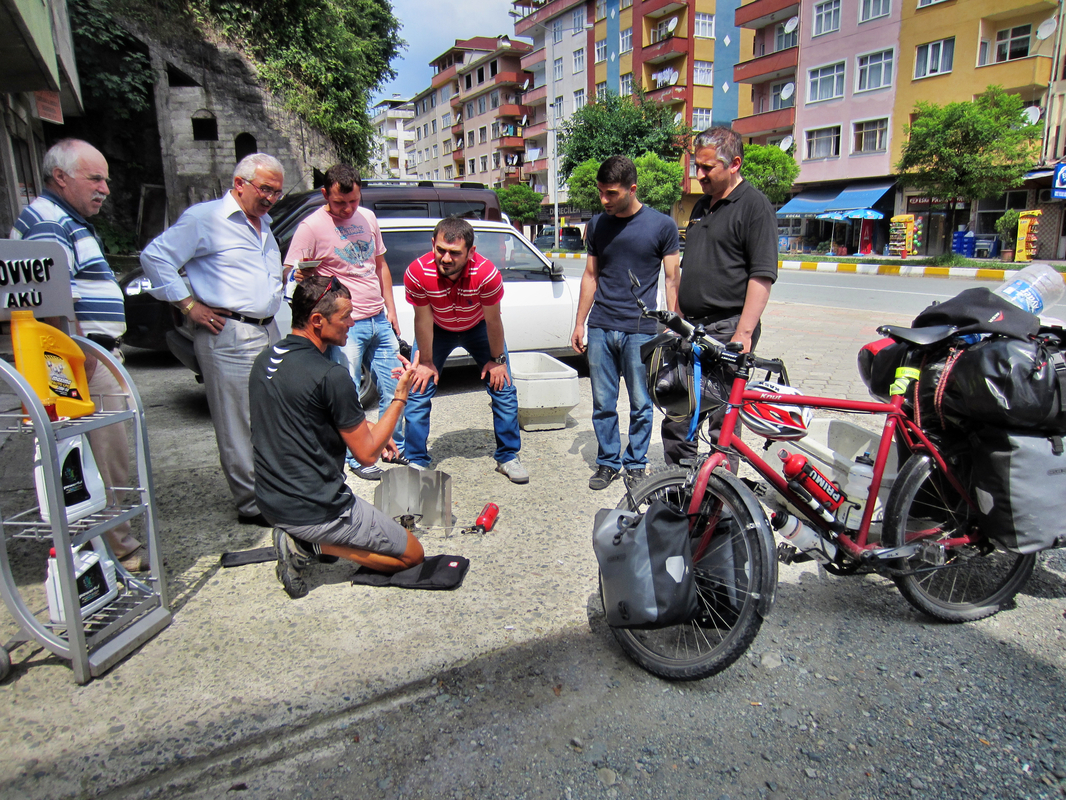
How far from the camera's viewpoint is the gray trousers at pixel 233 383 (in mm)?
3676

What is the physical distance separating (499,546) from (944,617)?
2003mm

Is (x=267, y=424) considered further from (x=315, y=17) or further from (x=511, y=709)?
(x=315, y=17)

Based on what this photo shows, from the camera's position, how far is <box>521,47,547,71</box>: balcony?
2189 inches

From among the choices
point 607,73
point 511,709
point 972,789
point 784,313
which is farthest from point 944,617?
point 607,73

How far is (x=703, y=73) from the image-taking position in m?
42.2

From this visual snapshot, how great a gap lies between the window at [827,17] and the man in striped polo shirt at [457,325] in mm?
34873

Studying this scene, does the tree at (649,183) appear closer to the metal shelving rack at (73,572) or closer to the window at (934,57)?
the window at (934,57)

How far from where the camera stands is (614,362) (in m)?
4.41

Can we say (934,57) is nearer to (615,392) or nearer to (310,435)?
(615,392)

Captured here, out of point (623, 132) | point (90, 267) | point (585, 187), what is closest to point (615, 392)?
point (90, 267)

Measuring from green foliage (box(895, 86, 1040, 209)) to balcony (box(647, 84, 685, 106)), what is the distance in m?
22.6

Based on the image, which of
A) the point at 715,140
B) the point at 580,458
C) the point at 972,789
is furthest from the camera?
the point at 580,458

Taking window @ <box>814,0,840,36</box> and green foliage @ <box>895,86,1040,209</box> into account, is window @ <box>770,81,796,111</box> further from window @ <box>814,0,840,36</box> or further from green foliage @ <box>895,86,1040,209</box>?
green foliage @ <box>895,86,1040,209</box>

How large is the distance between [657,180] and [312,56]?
762 inches
